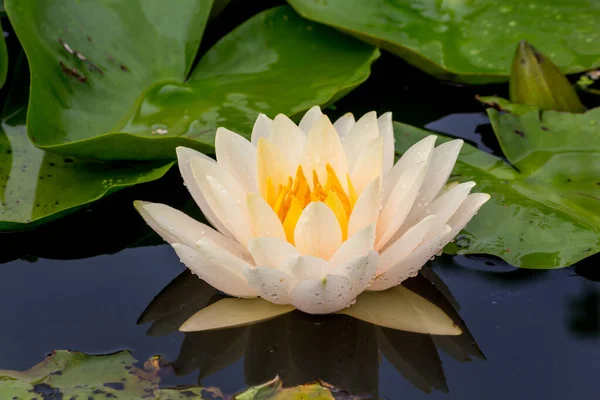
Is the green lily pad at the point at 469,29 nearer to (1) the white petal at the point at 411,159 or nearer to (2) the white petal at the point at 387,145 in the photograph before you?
(2) the white petal at the point at 387,145

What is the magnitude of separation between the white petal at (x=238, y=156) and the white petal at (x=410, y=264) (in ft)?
1.28

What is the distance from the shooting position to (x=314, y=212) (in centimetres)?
138

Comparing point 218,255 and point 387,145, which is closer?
point 218,255

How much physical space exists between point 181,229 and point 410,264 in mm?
520

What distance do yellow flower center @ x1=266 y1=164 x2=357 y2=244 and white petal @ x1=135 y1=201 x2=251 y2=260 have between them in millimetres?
136

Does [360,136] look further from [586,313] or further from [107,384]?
[107,384]

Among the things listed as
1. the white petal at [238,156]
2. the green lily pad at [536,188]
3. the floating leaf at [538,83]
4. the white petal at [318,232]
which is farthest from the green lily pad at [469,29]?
the white petal at [318,232]

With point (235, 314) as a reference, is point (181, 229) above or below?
above

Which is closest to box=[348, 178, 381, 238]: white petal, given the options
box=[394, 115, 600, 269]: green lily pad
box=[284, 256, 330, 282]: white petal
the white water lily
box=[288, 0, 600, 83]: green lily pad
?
the white water lily

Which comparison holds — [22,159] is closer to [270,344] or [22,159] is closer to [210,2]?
[210,2]

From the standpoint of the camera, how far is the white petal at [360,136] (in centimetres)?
166

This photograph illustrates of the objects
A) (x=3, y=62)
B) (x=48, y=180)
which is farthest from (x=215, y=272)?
(x=3, y=62)

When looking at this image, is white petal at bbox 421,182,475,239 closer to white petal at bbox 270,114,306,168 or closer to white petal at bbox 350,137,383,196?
white petal at bbox 350,137,383,196

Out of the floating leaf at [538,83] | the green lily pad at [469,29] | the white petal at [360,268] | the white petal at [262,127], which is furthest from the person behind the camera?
the green lily pad at [469,29]
